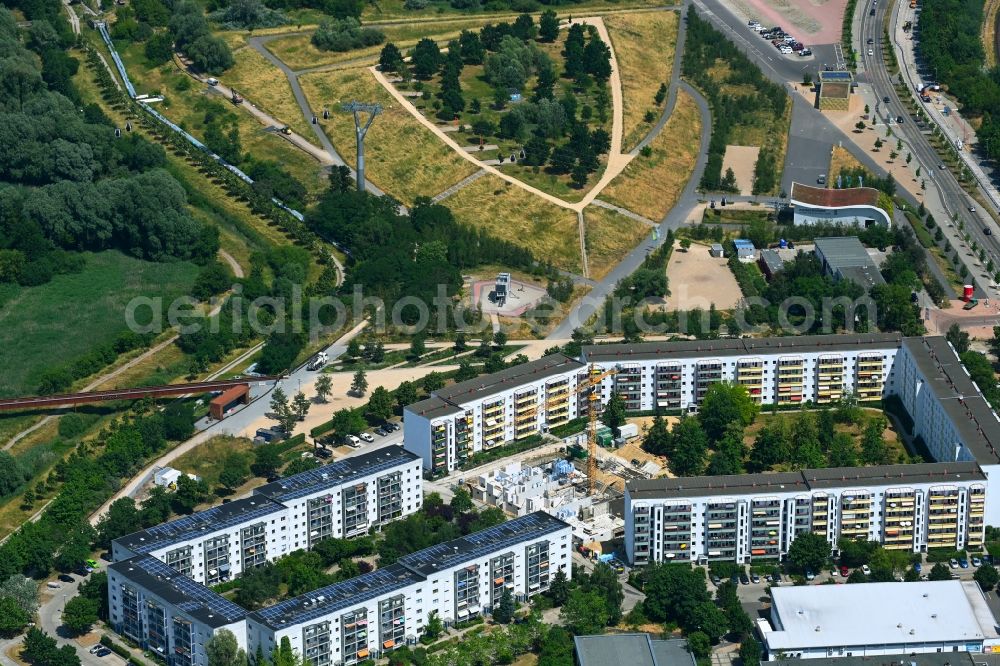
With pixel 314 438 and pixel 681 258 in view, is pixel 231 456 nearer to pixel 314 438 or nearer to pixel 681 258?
pixel 314 438

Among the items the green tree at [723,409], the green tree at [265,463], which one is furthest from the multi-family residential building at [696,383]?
the green tree at [265,463]

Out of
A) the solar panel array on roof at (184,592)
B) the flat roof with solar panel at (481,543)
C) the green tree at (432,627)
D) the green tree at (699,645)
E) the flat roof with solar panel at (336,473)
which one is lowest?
the green tree at (432,627)

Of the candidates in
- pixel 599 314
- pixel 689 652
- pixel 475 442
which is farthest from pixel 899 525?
pixel 599 314

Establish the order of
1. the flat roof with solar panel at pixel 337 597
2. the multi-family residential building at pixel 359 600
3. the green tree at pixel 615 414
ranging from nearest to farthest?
the flat roof with solar panel at pixel 337 597 → the multi-family residential building at pixel 359 600 → the green tree at pixel 615 414

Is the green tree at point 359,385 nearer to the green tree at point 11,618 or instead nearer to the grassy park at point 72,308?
the grassy park at point 72,308

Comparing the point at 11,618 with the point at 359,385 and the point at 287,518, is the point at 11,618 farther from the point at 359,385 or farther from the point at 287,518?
the point at 359,385

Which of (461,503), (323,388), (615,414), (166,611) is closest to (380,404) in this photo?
(323,388)
